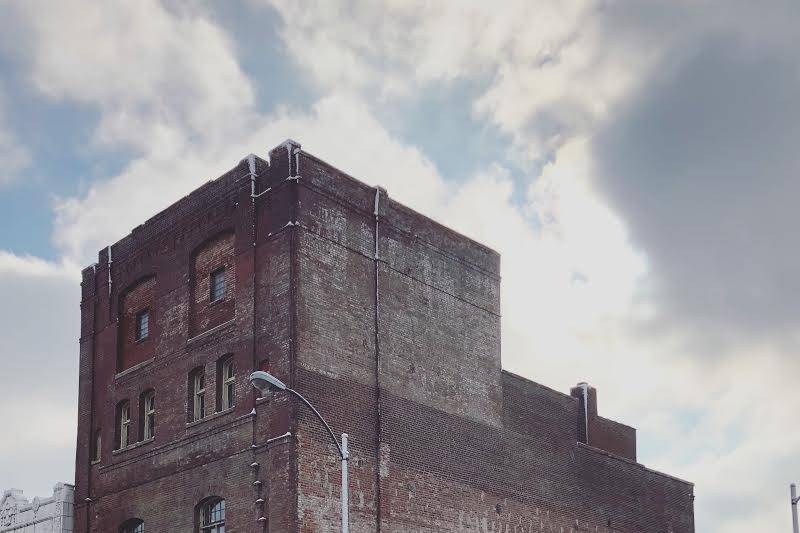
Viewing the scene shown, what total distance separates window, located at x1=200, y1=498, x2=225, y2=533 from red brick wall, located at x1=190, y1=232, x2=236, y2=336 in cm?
566

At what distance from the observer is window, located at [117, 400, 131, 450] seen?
1617 inches

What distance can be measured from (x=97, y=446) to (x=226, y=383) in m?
7.70

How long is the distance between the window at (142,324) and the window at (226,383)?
528cm

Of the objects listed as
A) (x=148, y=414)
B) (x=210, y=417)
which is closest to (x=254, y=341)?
(x=210, y=417)

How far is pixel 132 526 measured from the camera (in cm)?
3966

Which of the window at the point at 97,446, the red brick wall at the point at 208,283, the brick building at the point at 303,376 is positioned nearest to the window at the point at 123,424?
the brick building at the point at 303,376

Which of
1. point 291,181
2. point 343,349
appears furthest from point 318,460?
point 291,181

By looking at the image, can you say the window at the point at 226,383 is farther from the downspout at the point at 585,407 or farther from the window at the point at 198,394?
the downspout at the point at 585,407

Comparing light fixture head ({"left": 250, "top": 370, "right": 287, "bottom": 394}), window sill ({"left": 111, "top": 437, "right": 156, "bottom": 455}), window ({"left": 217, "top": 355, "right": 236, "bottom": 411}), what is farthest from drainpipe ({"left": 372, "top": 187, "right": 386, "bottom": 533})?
light fixture head ({"left": 250, "top": 370, "right": 287, "bottom": 394})

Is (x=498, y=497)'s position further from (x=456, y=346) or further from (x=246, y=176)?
(x=246, y=176)

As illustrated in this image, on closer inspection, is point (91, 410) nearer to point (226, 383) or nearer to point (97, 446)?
point (97, 446)

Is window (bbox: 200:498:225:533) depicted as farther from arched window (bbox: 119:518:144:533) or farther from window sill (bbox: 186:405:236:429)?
arched window (bbox: 119:518:144:533)

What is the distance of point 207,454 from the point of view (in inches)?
1447

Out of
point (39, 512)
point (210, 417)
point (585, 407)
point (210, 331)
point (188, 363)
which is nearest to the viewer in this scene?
point (210, 417)
